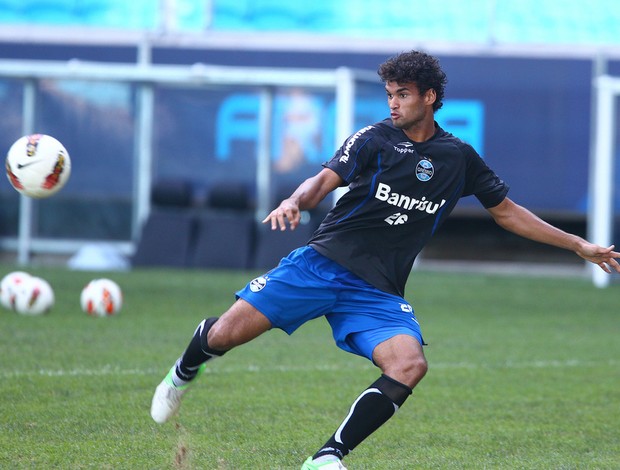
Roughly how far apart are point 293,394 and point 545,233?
7.72 ft

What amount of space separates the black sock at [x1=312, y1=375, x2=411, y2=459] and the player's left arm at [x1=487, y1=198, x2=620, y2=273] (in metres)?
1.27

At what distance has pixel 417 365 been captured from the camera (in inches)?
198

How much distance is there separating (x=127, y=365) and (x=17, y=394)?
1375 millimetres

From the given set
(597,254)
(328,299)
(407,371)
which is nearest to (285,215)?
(328,299)

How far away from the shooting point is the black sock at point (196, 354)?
18.0ft

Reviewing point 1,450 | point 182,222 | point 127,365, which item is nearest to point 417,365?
point 1,450

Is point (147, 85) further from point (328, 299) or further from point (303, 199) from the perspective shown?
point (303, 199)

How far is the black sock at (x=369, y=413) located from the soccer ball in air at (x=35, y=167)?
3.16 meters

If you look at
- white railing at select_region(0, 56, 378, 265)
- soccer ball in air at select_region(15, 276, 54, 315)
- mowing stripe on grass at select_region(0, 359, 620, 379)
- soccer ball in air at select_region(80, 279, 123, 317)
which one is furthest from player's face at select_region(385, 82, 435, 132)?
white railing at select_region(0, 56, 378, 265)

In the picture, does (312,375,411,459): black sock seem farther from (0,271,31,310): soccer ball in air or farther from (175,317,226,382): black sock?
(0,271,31,310): soccer ball in air

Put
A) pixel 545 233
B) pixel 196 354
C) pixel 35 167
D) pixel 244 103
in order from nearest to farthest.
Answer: pixel 196 354
pixel 545 233
pixel 35 167
pixel 244 103

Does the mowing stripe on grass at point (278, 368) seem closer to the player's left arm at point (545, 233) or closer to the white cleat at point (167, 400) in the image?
the white cleat at point (167, 400)

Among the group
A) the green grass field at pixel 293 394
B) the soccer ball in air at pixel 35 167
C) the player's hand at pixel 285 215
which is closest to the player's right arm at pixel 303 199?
the player's hand at pixel 285 215

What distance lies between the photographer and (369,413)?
196 inches
